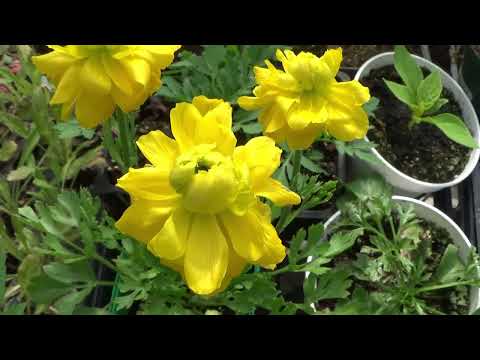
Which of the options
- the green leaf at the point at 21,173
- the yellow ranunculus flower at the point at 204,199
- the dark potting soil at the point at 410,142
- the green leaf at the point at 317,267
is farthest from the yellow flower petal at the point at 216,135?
the dark potting soil at the point at 410,142

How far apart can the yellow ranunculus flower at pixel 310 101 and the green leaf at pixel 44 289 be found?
1.14 ft

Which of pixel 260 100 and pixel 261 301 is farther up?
pixel 260 100

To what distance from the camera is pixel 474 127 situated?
3.60 feet

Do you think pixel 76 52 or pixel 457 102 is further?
pixel 457 102

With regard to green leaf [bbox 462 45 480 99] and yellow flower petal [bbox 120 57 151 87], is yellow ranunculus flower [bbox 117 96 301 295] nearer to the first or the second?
yellow flower petal [bbox 120 57 151 87]

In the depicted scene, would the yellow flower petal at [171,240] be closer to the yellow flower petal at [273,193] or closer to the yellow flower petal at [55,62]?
the yellow flower petal at [273,193]

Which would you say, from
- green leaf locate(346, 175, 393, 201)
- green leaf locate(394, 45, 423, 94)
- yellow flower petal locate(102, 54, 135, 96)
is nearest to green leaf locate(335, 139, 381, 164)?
green leaf locate(346, 175, 393, 201)

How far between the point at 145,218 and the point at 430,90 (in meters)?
0.70

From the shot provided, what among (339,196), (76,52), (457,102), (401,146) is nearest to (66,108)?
(76,52)

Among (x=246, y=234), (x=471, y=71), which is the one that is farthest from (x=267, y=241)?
(x=471, y=71)

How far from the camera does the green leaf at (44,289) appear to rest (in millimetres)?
718

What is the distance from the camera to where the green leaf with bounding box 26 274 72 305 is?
0.72 metres
